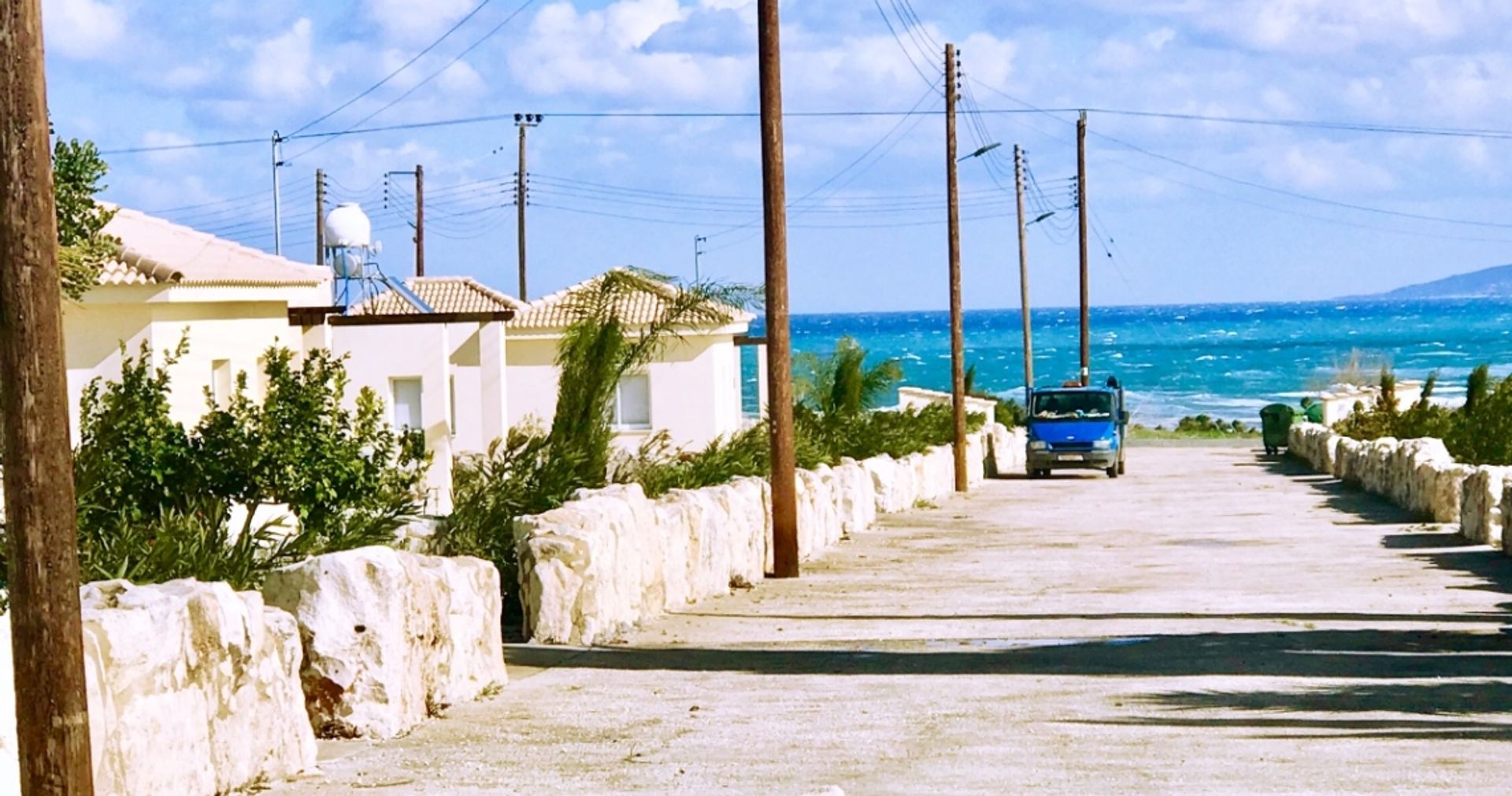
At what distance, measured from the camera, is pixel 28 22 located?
8391 millimetres

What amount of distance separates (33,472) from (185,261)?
2182 centimetres

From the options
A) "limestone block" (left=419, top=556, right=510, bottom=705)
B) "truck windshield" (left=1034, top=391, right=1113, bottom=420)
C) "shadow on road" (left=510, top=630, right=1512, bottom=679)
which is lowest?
"shadow on road" (left=510, top=630, right=1512, bottom=679)

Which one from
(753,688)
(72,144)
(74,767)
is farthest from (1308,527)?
(74,767)

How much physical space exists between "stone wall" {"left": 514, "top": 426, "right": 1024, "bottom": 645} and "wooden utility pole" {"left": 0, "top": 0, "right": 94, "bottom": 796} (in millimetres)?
8445

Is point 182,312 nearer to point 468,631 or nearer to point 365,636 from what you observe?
point 468,631

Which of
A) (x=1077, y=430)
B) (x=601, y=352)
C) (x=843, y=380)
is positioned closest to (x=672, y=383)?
(x=843, y=380)

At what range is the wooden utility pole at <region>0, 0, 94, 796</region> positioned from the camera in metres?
8.24

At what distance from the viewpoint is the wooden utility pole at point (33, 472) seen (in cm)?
824

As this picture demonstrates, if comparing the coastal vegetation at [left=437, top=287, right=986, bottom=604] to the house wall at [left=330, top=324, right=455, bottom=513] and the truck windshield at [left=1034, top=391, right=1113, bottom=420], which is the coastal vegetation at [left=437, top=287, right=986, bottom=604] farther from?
the truck windshield at [left=1034, top=391, right=1113, bottom=420]

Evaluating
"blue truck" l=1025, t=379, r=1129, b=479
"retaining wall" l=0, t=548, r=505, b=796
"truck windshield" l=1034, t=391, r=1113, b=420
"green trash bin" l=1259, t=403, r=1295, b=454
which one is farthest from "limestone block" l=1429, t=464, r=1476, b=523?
"green trash bin" l=1259, t=403, r=1295, b=454

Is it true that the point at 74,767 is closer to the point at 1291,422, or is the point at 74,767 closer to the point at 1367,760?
the point at 1367,760

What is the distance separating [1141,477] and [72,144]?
37.0 metres

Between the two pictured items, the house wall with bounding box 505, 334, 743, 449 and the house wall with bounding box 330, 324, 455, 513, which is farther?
the house wall with bounding box 505, 334, 743, 449

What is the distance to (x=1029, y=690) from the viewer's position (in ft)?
45.6
